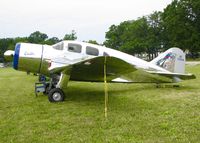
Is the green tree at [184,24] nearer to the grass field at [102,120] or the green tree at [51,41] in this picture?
the green tree at [51,41]

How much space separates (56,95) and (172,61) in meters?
5.18

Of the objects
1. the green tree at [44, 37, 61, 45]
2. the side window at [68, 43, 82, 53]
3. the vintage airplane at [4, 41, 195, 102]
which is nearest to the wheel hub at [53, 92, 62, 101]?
the vintage airplane at [4, 41, 195, 102]

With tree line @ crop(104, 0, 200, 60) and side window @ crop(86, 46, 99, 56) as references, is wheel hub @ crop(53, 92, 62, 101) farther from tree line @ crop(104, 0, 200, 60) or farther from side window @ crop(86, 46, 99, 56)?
tree line @ crop(104, 0, 200, 60)

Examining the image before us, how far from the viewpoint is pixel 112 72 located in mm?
9398

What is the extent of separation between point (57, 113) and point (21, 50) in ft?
11.3

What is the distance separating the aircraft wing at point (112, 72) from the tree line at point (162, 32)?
44.9 m

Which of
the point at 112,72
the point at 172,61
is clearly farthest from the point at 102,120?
the point at 172,61

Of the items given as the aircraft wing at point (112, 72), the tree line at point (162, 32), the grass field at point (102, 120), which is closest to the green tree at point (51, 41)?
the tree line at point (162, 32)

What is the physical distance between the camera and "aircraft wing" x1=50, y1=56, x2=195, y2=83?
27.3 ft

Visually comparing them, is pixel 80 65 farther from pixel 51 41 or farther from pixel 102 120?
pixel 51 41

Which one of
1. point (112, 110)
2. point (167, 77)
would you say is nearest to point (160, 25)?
point (167, 77)

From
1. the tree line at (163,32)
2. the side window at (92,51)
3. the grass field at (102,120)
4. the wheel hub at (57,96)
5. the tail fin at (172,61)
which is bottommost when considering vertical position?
the grass field at (102,120)

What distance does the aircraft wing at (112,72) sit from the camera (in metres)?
8.31

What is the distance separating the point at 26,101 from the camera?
980 centimetres
